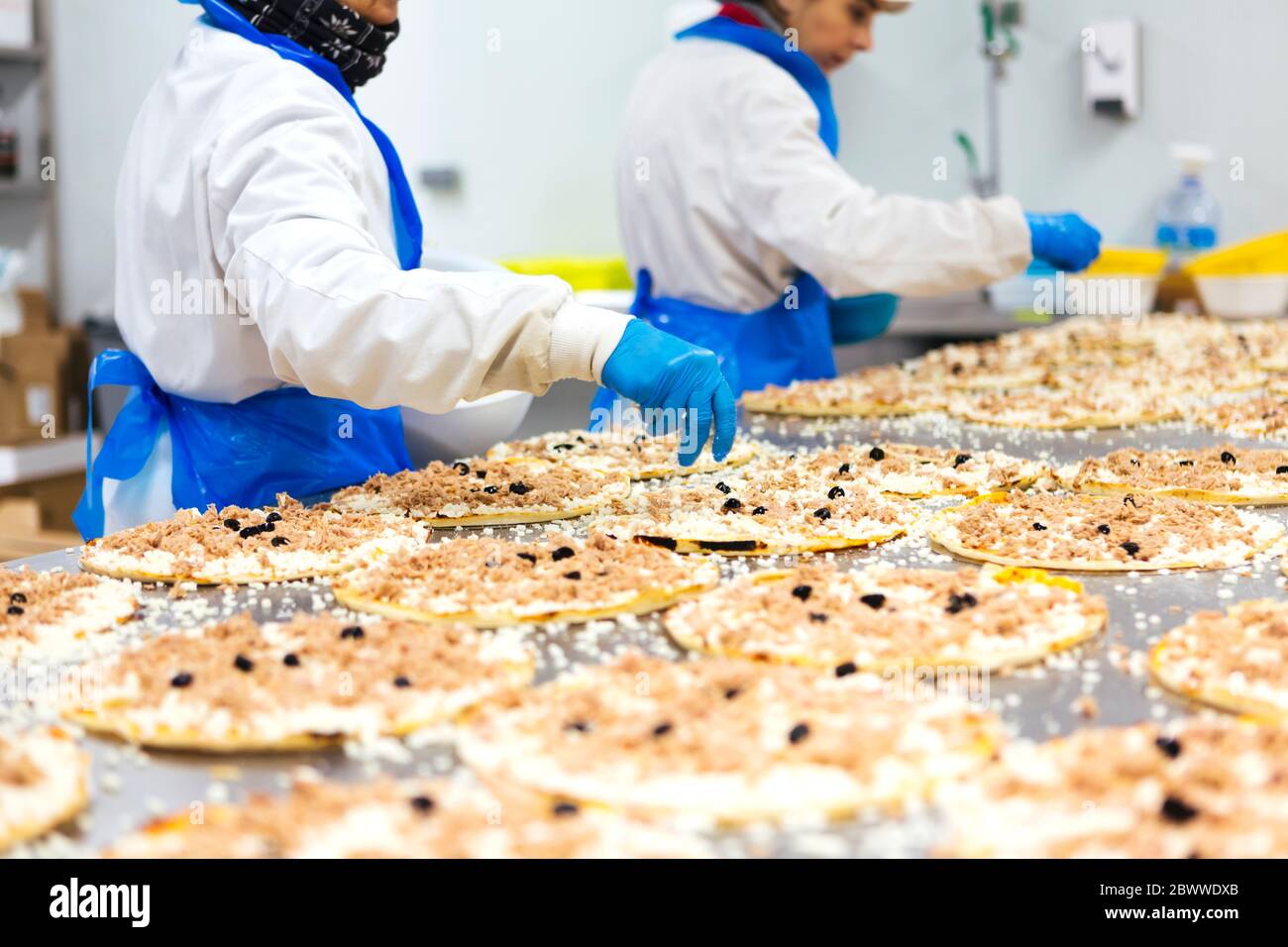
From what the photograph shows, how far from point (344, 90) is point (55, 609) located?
3.36ft

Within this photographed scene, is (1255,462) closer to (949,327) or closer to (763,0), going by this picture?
(763,0)

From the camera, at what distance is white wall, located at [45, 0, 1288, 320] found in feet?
16.9

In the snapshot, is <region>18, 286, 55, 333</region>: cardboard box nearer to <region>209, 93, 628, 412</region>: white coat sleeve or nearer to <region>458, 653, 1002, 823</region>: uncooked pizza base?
<region>209, 93, 628, 412</region>: white coat sleeve

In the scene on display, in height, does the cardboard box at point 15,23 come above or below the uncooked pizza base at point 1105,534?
above

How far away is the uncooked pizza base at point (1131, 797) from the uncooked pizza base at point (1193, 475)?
102 centimetres

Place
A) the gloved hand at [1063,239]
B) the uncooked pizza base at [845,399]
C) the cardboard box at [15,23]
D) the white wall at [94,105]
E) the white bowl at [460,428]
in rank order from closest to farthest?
the white bowl at [460,428] → the uncooked pizza base at [845,399] → the gloved hand at [1063,239] → the cardboard box at [15,23] → the white wall at [94,105]

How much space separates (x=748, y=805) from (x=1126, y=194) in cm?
492

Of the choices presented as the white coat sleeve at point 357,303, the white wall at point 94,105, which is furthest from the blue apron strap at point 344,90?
the white wall at point 94,105

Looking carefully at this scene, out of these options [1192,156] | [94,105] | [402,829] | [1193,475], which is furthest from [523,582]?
[94,105]

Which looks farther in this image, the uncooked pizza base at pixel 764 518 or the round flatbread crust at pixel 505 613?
the uncooked pizza base at pixel 764 518

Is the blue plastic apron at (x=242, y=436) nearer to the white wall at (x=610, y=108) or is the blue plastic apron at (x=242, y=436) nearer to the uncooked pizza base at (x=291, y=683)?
the uncooked pizza base at (x=291, y=683)

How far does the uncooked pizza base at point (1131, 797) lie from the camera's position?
2.87ft
